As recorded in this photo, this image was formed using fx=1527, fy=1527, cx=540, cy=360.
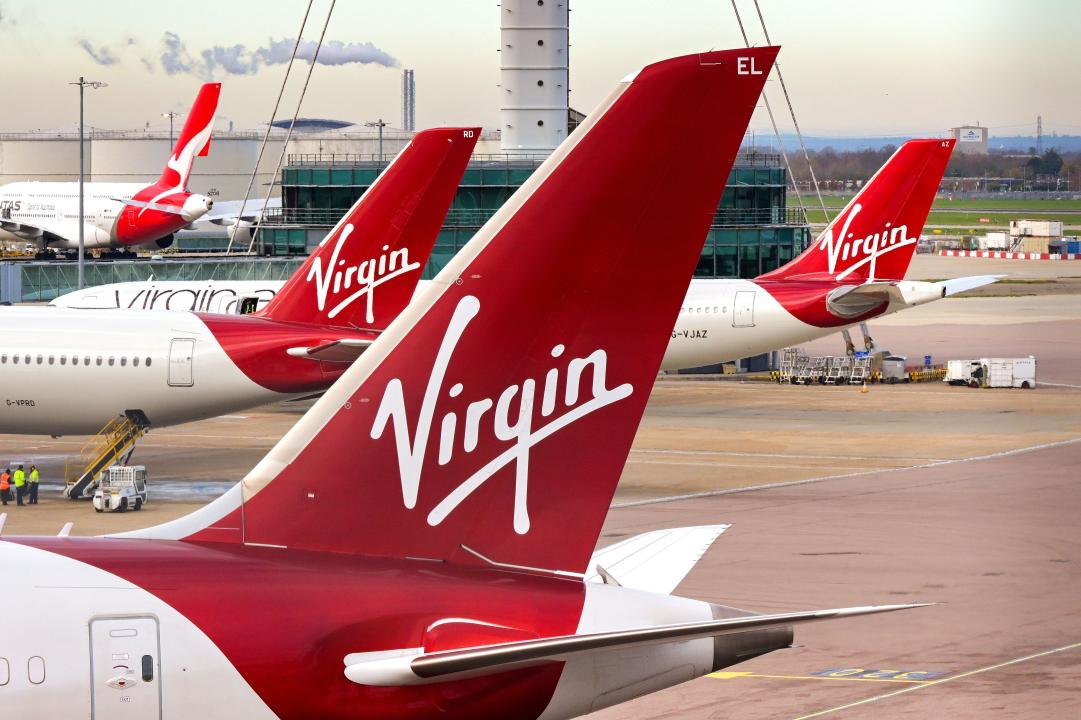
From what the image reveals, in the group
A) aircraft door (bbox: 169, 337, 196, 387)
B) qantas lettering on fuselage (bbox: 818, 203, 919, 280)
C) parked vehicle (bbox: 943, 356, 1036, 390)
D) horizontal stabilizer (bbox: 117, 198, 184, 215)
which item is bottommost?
parked vehicle (bbox: 943, 356, 1036, 390)

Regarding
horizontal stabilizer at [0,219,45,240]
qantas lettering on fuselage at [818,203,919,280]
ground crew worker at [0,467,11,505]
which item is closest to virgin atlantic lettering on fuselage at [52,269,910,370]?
qantas lettering on fuselage at [818,203,919,280]

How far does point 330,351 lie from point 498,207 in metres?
49.8

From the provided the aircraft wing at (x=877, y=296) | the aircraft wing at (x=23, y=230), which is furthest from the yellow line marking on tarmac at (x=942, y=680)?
the aircraft wing at (x=23, y=230)

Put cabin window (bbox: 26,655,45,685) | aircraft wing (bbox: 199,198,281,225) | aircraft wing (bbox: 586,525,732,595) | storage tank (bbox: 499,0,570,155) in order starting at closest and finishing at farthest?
1. cabin window (bbox: 26,655,45,685)
2. aircraft wing (bbox: 586,525,732,595)
3. storage tank (bbox: 499,0,570,155)
4. aircraft wing (bbox: 199,198,281,225)

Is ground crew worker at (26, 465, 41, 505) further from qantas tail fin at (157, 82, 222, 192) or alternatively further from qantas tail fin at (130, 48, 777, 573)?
qantas tail fin at (157, 82, 222, 192)

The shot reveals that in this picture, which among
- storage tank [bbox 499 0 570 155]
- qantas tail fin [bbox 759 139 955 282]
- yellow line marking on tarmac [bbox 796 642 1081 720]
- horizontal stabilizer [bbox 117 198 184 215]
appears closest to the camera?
yellow line marking on tarmac [bbox 796 642 1081 720]

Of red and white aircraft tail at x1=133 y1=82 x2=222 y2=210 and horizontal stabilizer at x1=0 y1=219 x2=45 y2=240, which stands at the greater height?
red and white aircraft tail at x1=133 y1=82 x2=222 y2=210

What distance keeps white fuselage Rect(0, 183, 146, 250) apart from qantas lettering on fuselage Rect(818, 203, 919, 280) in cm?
8226

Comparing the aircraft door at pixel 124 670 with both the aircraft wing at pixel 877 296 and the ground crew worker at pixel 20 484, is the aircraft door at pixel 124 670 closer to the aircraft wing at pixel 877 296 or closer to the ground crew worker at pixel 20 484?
the ground crew worker at pixel 20 484

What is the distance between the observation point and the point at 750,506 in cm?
4169

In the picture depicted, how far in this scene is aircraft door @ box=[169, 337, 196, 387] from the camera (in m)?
43.6

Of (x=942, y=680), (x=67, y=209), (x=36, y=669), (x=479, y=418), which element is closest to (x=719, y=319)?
(x=942, y=680)

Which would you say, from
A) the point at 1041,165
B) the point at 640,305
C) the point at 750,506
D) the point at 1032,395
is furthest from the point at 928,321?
the point at 640,305

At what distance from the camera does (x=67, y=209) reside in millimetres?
134750
